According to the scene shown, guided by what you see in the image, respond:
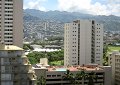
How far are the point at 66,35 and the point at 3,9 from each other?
1736 centimetres

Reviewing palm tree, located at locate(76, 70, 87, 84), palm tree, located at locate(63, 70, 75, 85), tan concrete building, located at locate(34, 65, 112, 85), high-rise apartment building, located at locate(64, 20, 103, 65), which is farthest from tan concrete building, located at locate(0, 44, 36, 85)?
high-rise apartment building, located at locate(64, 20, 103, 65)

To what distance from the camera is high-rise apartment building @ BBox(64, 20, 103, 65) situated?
92.1 metres

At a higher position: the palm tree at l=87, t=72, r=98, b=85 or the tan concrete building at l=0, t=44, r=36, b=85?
the tan concrete building at l=0, t=44, r=36, b=85

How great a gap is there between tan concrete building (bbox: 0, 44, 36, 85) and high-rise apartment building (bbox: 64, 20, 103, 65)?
66091 mm

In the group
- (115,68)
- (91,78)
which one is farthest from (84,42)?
(91,78)

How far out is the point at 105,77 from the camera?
71375 millimetres

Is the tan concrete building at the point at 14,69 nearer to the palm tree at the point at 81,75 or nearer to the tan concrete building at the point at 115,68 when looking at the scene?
the palm tree at the point at 81,75

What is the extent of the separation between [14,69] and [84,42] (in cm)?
6674

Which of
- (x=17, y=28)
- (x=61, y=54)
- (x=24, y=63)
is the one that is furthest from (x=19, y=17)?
(x=24, y=63)

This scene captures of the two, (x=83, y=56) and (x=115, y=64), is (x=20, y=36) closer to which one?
(x=83, y=56)

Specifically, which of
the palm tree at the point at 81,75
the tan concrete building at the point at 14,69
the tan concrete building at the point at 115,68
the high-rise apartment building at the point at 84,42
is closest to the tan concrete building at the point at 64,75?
the palm tree at the point at 81,75

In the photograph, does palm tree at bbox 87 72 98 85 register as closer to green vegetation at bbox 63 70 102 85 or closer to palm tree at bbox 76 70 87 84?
green vegetation at bbox 63 70 102 85

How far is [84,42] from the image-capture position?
92.1m

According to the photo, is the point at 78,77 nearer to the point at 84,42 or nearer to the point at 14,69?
the point at 84,42
